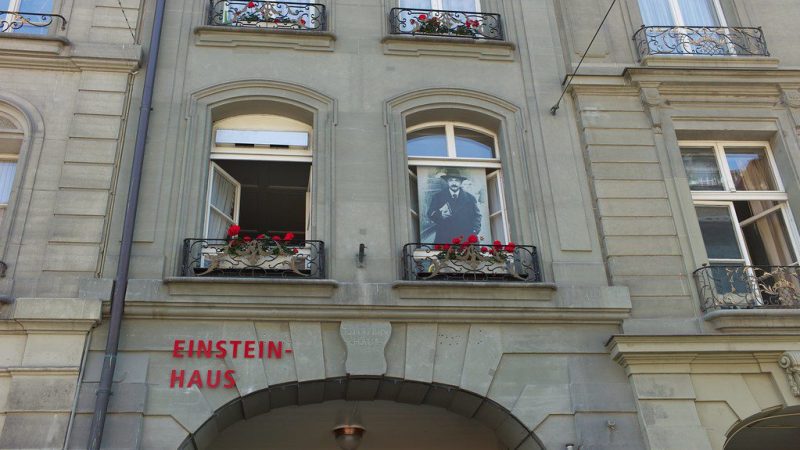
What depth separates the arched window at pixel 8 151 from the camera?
27.6 feet

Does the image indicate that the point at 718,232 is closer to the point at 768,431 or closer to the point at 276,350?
the point at 768,431

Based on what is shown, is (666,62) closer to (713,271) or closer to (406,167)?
(713,271)

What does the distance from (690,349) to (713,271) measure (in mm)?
1252

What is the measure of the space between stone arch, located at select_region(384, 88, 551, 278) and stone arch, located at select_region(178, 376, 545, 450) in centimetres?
150

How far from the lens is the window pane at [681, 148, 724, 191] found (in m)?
9.44

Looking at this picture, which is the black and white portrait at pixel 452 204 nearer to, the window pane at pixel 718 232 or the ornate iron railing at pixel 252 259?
the ornate iron railing at pixel 252 259

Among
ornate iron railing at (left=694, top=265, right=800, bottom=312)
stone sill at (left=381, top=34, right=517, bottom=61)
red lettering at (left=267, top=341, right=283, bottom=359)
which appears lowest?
red lettering at (left=267, top=341, right=283, bottom=359)

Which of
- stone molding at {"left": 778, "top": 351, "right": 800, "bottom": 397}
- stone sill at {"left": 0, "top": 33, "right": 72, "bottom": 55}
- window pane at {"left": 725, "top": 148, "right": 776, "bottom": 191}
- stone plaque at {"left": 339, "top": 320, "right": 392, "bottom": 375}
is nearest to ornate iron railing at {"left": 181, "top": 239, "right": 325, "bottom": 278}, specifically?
stone plaque at {"left": 339, "top": 320, "right": 392, "bottom": 375}

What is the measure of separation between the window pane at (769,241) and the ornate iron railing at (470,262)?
312 cm

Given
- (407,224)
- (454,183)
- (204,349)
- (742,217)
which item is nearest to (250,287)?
(204,349)

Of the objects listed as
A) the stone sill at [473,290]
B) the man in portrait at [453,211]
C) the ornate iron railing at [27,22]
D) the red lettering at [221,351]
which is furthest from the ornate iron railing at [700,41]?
the ornate iron railing at [27,22]

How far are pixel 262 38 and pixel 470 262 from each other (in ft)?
14.0

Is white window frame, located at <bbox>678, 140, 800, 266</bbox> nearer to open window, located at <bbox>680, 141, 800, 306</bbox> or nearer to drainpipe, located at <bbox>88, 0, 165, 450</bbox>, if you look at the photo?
open window, located at <bbox>680, 141, 800, 306</bbox>

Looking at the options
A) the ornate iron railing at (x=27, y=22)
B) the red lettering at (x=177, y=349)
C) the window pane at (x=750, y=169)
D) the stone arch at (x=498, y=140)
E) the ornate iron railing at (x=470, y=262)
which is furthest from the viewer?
the window pane at (x=750, y=169)
